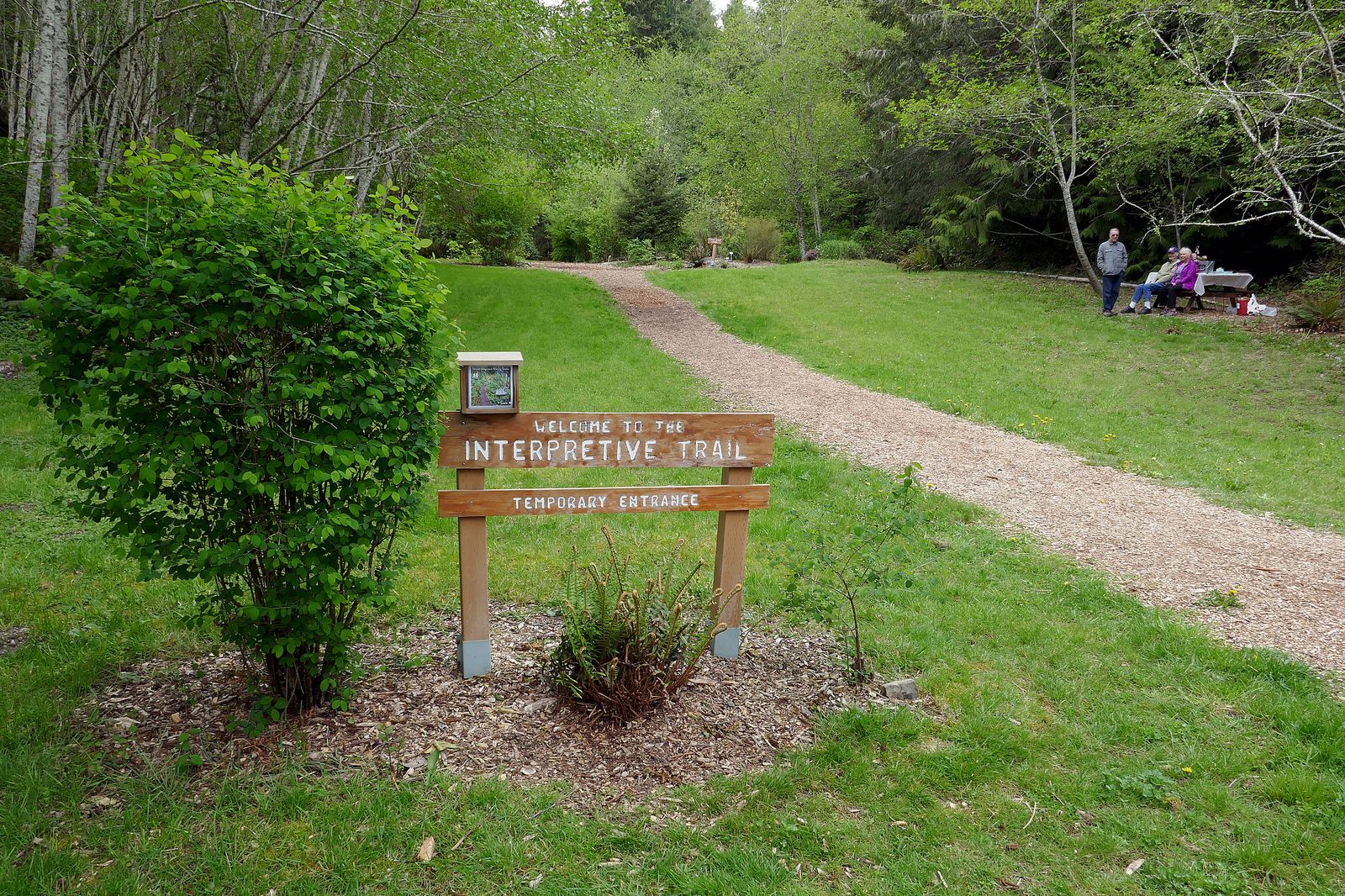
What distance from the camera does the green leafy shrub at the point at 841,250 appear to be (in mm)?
28125

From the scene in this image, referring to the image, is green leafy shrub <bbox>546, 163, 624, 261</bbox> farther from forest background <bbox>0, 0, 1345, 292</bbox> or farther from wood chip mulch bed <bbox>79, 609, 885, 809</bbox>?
wood chip mulch bed <bbox>79, 609, 885, 809</bbox>

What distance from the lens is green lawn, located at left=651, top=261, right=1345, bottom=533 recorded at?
349 inches

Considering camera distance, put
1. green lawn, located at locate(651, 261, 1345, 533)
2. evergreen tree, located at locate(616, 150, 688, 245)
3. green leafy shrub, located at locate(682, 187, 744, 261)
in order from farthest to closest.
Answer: green leafy shrub, located at locate(682, 187, 744, 261) → evergreen tree, located at locate(616, 150, 688, 245) → green lawn, located at locate(651, 261, 1345, 533)

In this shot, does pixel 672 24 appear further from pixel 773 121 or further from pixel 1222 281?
pixel 1222 281

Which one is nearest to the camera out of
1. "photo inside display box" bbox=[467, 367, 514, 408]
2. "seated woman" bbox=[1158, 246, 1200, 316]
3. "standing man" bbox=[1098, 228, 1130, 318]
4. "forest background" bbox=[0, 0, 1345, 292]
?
"photo inside display box" bbox=[467, 367, 514, 408]

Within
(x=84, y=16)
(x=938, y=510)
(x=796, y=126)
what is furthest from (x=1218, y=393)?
(x=796, y=126)

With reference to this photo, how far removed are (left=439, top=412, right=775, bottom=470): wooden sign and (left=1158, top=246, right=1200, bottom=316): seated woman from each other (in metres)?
15.8

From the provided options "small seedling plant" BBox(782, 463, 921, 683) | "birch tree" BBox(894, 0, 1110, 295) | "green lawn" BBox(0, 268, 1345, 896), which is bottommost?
"green lawn" BBox(0, 268, 1345, 896)

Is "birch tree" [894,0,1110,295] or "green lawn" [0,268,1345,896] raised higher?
"birch tree" [894,0,1110,295]

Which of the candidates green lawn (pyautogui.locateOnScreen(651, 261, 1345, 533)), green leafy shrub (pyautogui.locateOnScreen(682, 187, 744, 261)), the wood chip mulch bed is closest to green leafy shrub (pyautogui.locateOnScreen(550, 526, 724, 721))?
the wood chip mulch bed

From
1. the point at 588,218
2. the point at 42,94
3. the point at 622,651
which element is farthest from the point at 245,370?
the point at 588,218

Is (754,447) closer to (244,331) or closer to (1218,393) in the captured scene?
(244,331)

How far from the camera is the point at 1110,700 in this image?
4.04 meters

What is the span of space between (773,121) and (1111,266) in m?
19.3
